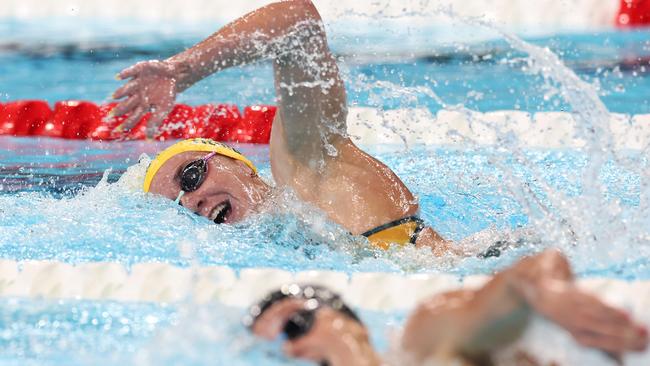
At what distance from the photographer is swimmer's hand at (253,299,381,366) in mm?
1254

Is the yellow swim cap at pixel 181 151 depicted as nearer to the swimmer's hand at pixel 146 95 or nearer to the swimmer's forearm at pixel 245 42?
the swimmer's forearm at pixel 245 42

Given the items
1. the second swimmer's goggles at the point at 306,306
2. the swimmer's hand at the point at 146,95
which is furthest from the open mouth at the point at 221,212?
the second swimmer's goggles at the point at 306,306

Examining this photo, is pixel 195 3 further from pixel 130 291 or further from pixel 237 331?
pixel 237 331

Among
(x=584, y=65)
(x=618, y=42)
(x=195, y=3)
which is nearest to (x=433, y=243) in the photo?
(x=584, y=65)

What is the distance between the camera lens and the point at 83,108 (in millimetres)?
3949

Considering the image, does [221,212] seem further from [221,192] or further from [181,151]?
[181,151]

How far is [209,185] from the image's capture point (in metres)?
2.31

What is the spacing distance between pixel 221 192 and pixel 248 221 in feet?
0.35

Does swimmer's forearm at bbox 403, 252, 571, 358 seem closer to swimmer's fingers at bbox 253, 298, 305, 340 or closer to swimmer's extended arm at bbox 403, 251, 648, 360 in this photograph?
swimmer's extended arm at bbox 403, 251, 648, 360

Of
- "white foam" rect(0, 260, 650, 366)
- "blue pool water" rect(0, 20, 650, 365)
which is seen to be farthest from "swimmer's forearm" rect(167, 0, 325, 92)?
"white foam" rect(0, 260, 650, 366)

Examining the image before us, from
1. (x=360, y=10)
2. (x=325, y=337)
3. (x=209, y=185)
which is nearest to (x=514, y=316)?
(x=325, y=337)

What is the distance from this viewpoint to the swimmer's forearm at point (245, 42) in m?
1.87

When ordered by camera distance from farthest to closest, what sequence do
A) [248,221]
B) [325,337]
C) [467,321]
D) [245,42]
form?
1. [248,221]
2. [245,42]
3. [325,337]
4. [467,321]

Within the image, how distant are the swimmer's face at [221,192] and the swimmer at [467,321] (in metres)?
0.92
